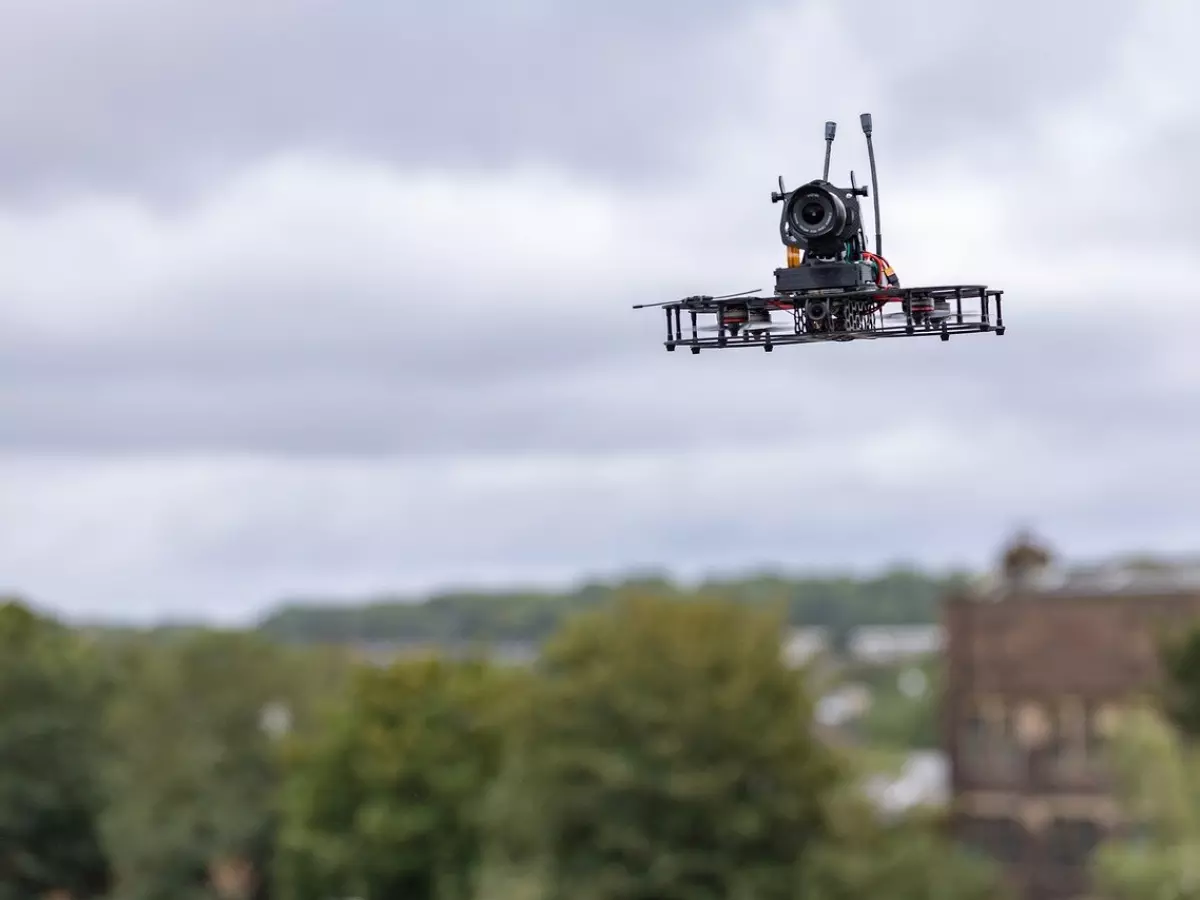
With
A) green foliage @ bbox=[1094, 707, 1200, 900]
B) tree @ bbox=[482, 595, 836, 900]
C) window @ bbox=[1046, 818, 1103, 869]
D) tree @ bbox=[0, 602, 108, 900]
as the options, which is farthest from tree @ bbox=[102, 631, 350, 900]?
green foliage @ bbox=[1094, 707, 1200, 900]

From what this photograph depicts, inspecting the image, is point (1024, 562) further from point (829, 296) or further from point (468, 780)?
point (829, 296)

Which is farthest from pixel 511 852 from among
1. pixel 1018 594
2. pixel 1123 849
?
pixel 1018 594

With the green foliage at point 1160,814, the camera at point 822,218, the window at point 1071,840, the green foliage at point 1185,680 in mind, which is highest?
the camera at point 822,218

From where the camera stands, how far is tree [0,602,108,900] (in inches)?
5832

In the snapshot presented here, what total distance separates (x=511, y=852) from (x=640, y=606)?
41.4 ft

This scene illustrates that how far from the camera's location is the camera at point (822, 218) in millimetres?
24484

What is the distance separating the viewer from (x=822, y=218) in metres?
24.6

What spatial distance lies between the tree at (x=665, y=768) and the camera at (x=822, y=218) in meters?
82.4

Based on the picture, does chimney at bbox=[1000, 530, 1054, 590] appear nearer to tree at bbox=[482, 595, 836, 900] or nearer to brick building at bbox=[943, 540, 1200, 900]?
brick building at bbox=[943, 540, 1200, 900]

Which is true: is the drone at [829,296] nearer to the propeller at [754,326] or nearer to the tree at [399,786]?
the propeller at [754,326]

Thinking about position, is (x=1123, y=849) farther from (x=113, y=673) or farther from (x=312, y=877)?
(x=113, y=673)

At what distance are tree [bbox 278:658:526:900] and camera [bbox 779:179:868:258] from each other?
9555 cm

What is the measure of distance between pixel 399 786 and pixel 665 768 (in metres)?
20.8

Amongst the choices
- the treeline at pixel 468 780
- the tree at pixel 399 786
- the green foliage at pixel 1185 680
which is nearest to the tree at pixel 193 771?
the treeline at pixel 468 780
